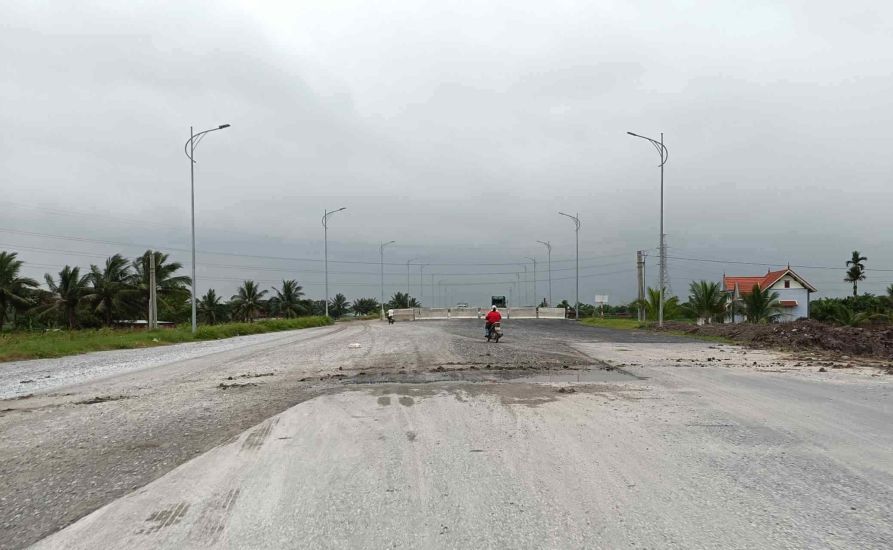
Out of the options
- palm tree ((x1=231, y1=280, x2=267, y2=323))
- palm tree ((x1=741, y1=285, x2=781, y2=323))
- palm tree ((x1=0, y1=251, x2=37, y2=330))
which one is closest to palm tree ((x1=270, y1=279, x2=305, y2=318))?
palm tree ((x1=231, y1=280, x2=267, y2=323))

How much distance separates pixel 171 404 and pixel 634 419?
7106 mm

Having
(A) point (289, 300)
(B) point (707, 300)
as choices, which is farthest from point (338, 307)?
(B) point (707, 300)

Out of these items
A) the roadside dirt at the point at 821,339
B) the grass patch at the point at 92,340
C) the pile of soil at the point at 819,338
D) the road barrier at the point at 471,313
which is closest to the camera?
the roadside dirt at the point at 821,339

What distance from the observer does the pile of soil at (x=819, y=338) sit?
19.2 metres

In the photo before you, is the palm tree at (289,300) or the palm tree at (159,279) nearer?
the palm tree at (159,279)

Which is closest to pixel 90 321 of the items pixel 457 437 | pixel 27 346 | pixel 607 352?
pixel 27 346

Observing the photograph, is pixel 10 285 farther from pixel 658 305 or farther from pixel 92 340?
pixel 658 305

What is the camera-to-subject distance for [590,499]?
4.86m

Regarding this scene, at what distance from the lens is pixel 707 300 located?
38969 millimetres

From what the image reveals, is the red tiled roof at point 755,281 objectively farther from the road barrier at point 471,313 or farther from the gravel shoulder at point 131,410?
the gravel shoulder at point 131,410

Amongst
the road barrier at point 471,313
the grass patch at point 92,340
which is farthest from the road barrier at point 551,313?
the grass patch at point 92,340

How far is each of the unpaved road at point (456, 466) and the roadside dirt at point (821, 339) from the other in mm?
9146

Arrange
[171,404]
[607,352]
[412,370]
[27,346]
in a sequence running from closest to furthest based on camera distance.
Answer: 1. [171,404]
2. [412,370]
3. [607,352]
4. [27,346]

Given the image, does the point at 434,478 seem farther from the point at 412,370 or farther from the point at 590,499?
the point at 412,370
